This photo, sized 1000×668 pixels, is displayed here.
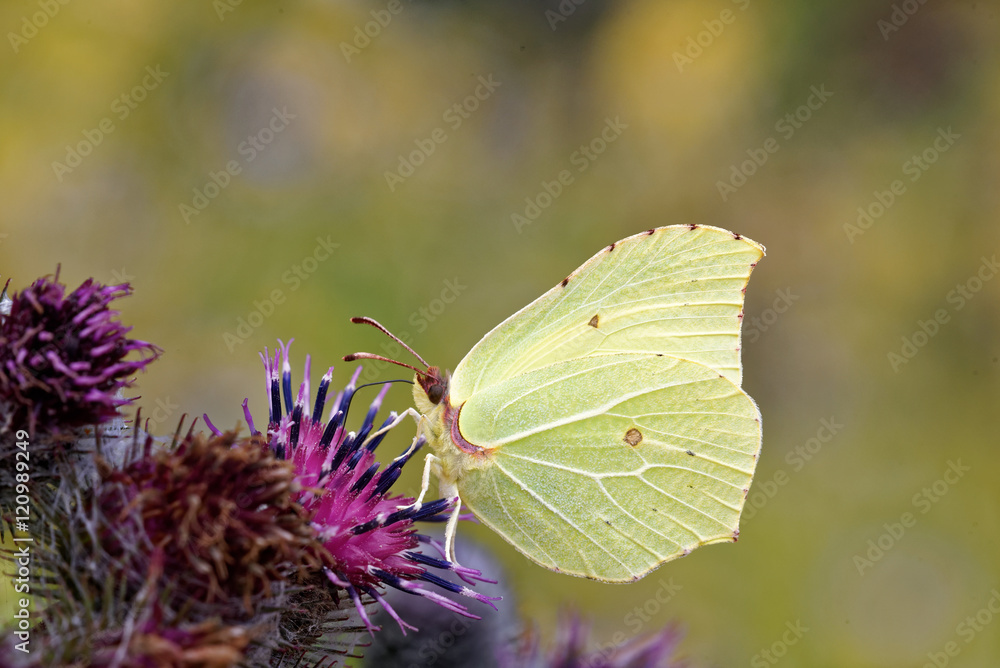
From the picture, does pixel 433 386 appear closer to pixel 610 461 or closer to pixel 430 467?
pixel 430 467

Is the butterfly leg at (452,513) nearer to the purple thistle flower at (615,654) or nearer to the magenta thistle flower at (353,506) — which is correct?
the magenta thistle flower at (353,506)

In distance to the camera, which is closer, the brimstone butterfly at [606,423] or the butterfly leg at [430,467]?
the butterfly leg at [430,467]

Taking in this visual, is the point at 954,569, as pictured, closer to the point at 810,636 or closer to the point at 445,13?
the point at 810,636

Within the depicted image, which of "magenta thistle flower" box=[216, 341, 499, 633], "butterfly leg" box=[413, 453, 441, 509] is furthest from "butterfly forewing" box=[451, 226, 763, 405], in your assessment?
"magenta thistle flower" box=[216, 341, 499, 633]

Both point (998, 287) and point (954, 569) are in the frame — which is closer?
point (954, 569)

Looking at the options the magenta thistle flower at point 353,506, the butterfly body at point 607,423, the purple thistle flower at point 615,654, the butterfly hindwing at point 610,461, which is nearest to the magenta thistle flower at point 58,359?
the magenta thistle flower at point 353,506

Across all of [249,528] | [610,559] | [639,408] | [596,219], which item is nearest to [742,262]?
[639,408]

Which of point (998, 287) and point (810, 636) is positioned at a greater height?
point (998, 287)
